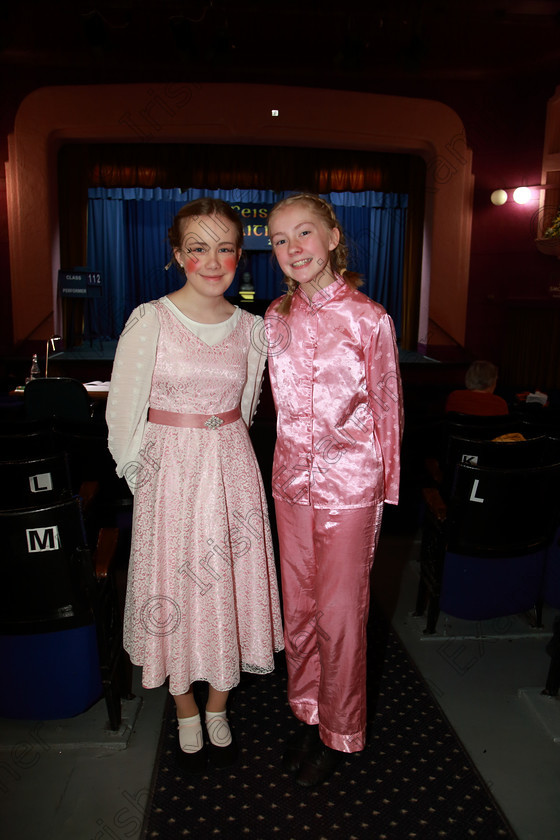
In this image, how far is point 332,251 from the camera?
5.83 ft

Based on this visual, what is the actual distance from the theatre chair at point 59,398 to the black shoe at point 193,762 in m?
2.51

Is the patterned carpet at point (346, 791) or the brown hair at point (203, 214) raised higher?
the brown hair at point (203, 214)

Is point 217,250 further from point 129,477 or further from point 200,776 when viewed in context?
point 200,776

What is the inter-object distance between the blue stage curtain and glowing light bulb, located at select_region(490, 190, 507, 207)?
3288 millimetres

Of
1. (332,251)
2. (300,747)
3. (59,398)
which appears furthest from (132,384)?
(59,398)

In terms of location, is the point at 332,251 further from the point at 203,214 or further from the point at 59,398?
the point at 59,398

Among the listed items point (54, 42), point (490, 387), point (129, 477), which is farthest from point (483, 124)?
point (129, 477)

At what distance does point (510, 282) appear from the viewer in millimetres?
8508

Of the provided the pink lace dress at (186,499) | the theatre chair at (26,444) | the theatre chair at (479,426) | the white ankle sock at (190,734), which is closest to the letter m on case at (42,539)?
the pink lace dress at (186,499)

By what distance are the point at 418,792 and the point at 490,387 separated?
2551mm

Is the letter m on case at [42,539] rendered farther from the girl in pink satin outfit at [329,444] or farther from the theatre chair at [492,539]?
the theatre chair at [492,539]

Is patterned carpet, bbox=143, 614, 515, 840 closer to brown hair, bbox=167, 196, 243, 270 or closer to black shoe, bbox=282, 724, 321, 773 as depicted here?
black shoe, bbox=282, 724, 321, 773

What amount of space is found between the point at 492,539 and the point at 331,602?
2.91 ft

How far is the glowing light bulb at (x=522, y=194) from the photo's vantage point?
801cm
